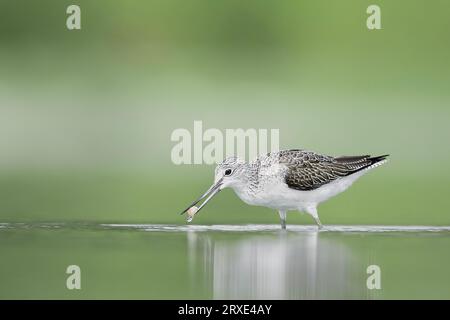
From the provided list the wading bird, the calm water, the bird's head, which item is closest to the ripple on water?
the calm water

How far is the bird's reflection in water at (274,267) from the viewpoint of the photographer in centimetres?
1249

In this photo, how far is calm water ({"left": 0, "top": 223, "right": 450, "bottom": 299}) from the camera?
12.5m

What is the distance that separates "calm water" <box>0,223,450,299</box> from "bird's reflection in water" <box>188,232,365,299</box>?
0.04 feet

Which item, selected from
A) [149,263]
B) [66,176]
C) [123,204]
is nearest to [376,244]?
[149,263]

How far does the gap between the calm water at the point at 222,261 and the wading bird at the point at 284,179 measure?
0.38m

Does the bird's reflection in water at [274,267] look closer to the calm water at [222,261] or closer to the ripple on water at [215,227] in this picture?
the calm water at [222,261]

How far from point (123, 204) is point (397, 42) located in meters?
13.7

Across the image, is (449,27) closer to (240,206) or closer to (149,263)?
(240,206)

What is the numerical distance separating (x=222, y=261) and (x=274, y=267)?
26.1 inches

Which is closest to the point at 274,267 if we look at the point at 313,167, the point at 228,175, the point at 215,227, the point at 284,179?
the point at 215,227

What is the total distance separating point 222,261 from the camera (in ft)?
46.0

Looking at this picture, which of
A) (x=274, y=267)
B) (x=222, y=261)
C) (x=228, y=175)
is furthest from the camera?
(x=228, y=175)

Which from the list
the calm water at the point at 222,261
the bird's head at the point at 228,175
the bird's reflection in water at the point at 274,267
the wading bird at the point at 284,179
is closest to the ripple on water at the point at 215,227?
the calm water at the point at 222,261

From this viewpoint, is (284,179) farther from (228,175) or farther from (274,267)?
(274,267)
